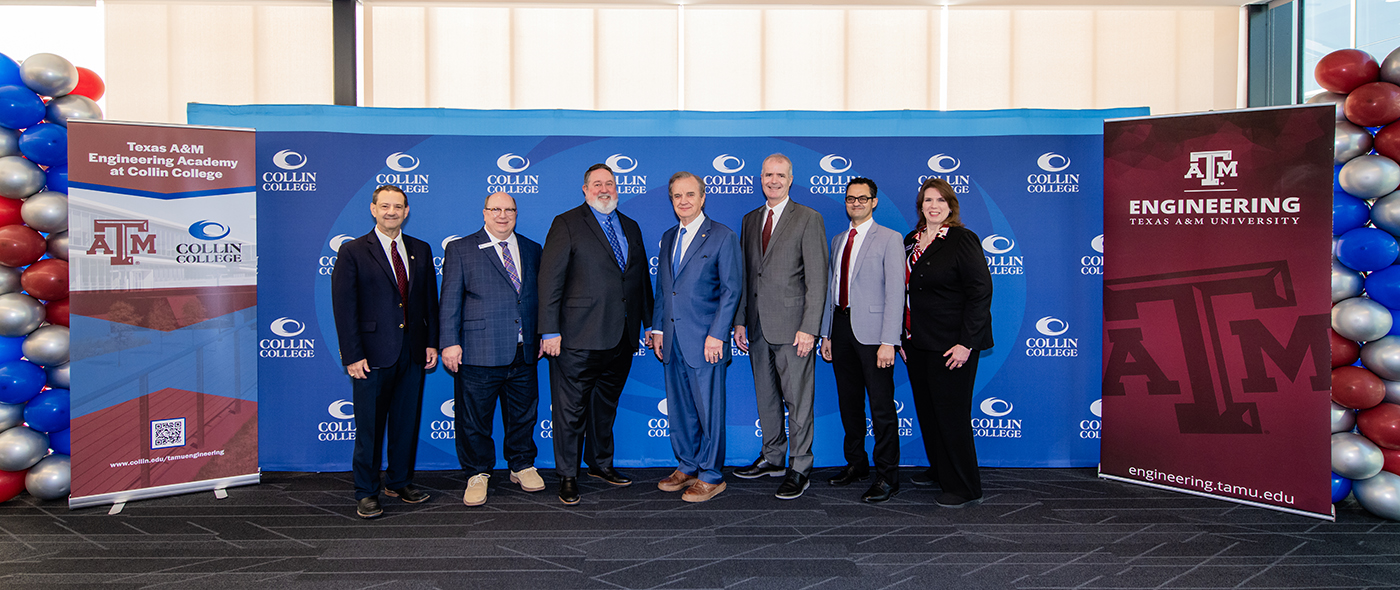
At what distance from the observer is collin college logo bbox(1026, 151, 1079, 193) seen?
4.05m

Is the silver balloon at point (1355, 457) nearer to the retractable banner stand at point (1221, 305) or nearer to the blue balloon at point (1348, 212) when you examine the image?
the retractable banner stand at point (1221, 305)

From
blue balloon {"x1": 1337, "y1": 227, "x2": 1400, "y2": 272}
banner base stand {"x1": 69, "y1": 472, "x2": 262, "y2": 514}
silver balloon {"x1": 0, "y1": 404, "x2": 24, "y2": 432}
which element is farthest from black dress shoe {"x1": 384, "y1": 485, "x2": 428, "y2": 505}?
blue balloon {"x1": 1337, "y1": 227, "x2": 1400, "y2": 272}

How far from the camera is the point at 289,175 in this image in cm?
394

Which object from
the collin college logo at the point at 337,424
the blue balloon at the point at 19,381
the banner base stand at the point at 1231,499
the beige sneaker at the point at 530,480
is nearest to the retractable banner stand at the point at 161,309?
the blue balloon at the point at 19,381

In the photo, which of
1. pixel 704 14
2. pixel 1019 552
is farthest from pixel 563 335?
pixel 704 14

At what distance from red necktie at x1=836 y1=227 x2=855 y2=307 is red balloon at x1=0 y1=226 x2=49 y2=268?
4.25 meters

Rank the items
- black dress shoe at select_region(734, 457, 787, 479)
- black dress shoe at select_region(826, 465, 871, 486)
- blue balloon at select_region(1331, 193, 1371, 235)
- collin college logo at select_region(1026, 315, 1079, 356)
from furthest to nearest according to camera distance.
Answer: collin college logo at select_region(1026, 315, 1079, 356), black dress shoe at select_region(734, 457, 787, 479), black dress shoe at select_region(826, 465, 871, 486), blue balloon at select_region(1331, 193, 1371, 235)

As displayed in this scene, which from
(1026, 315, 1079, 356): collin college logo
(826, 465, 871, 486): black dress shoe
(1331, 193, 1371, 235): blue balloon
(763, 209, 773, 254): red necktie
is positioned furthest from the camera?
(1026, 315, 1079, 356): collin college logo

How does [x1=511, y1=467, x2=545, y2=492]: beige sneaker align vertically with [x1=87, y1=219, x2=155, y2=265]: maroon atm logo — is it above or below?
below

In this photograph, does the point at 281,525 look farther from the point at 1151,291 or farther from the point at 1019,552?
the point at 1151,291

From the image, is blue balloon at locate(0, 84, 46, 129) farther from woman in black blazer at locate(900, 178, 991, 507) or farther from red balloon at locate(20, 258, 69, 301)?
woman in black blazer at locate(900, 178, 991, 507)

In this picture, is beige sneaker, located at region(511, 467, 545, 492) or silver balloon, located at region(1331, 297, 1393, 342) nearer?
silver balloon, located at region(1331, 297, 1393, 342)

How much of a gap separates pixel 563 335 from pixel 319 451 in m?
1.91

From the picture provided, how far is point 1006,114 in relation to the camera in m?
4.17
